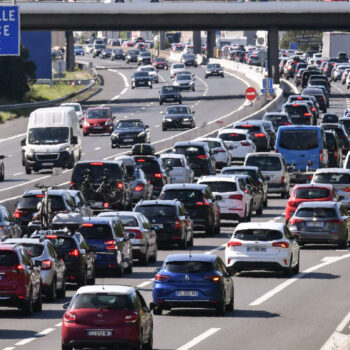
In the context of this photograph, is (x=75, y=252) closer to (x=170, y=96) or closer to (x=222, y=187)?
(x=222, y=187)

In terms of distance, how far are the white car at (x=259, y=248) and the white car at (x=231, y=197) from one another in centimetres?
1222

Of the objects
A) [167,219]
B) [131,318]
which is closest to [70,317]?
[131,318]

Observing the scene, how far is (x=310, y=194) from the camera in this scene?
43.7m

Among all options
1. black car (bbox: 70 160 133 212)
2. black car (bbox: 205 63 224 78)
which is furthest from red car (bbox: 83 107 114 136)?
black car (bbox: 205 63 224 78)

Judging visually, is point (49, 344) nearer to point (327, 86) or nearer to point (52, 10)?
point (52, 10)

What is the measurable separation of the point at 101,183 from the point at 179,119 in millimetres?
38604

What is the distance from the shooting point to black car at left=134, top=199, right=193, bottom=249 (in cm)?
3784

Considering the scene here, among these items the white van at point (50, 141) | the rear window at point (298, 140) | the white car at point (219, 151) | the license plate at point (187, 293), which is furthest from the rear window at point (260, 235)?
the white car at point (219, 151)

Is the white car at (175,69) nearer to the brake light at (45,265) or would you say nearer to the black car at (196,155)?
the black car at (196,155)

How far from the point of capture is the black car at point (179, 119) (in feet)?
273

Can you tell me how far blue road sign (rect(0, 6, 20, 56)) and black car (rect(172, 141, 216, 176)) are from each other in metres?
11.2

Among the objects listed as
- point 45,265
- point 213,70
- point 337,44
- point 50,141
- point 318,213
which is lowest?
point 318,213

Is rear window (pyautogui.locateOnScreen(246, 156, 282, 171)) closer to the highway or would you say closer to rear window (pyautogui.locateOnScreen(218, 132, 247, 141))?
the highway

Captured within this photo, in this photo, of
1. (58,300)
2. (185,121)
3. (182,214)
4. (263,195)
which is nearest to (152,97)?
(185,121)
